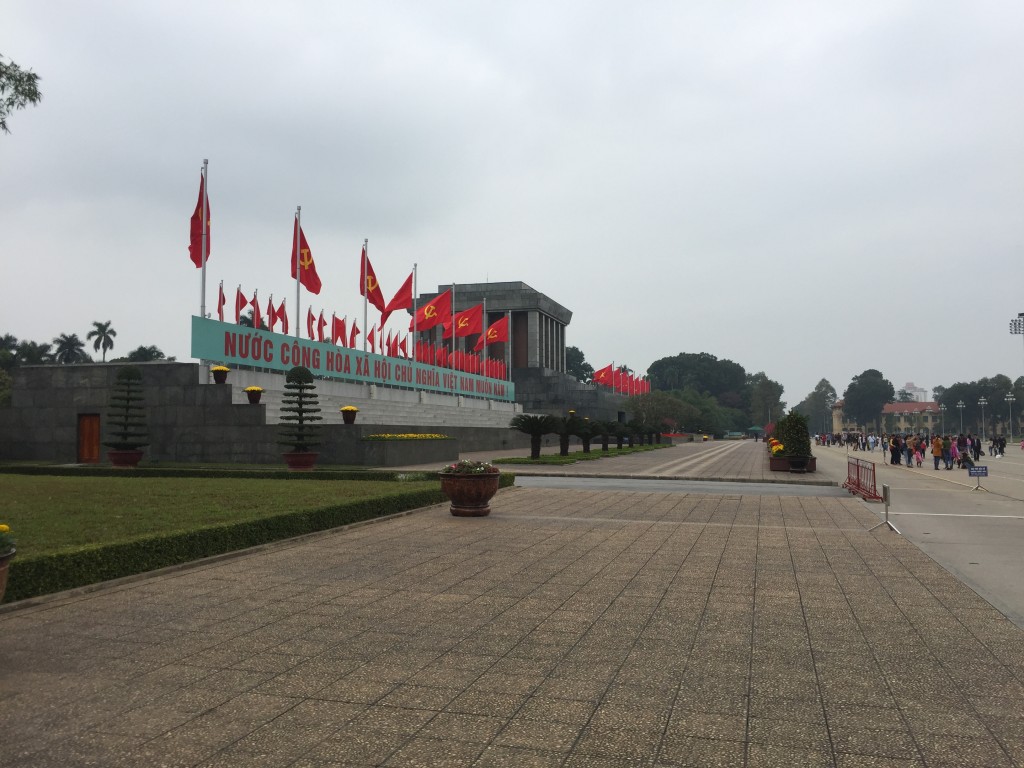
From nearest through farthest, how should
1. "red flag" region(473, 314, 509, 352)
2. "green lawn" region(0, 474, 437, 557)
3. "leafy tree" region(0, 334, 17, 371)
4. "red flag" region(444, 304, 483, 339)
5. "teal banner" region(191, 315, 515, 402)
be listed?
"green lawn" region(0, 474, 437, 557) < "teal banner" region(191, 315, 515, 402) < "red flag" region(444, 304, 483, 339) < "red flag" region(473, 314, 509, 352) < "leafy tree" region(0, 334, 17, 371)

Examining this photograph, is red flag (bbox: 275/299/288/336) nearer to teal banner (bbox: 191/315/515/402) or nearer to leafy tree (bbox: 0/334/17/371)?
teal banner (bbox: 191/315/515/402)

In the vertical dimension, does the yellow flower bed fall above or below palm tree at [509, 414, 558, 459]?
below

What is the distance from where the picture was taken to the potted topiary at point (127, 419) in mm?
25859

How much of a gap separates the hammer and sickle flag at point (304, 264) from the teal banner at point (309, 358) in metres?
2.45

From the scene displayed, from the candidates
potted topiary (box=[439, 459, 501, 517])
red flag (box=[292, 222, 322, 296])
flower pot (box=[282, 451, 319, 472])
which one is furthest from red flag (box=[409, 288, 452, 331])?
potted topiary (box=[439, 459, 501, 517])

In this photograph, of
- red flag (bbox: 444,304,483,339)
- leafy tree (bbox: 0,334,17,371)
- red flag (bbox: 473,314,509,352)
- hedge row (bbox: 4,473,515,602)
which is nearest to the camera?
hedge row (bbox: 4,473,515,602)

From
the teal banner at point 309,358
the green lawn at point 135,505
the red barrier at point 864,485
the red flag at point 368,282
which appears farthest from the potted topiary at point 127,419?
the red barrier at point 864,485

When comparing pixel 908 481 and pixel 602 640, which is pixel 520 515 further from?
pixel 908 481

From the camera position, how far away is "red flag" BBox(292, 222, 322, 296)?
109 ft

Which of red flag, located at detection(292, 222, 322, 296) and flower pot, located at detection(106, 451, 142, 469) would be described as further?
red flag, located at detection(292, 222, 322, 296)

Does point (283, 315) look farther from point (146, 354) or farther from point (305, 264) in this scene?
point (146, 354)

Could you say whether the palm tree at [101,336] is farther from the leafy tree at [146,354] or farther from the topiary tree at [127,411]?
the topiary tree at [127,411]

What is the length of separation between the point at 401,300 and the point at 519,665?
35866 millimetres

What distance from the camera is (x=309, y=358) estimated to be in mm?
34719
